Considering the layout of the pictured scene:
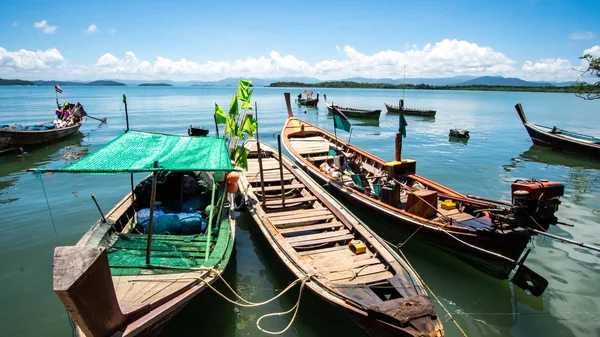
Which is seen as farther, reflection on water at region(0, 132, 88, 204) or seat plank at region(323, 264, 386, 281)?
reflection on water at region(0, 132, 88, 204)

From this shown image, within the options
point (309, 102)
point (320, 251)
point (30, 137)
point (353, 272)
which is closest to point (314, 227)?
point (320, 251)

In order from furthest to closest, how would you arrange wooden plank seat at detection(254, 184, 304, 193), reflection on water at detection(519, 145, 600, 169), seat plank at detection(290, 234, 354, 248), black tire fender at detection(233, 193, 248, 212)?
reflection on water at detection(519, 145, 600, 169)
wooden plank seat at detection(254, 184, 304, 193)
black tire fender at detection(233, 193, 248, 212)
seat plank at detection(290, 234, 354, 248)

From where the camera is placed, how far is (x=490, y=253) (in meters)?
6.92

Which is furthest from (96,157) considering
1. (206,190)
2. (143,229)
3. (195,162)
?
(206,190)

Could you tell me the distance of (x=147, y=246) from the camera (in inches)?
226

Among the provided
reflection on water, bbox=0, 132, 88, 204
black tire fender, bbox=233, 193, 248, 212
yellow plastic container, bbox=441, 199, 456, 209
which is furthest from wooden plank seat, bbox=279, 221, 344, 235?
reflection on water, bbox=0, 132, 88, 204

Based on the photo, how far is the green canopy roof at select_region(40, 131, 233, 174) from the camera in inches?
225

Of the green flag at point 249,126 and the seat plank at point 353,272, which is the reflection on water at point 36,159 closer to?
the green flag at point 249,126

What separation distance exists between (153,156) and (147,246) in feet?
A: 5.69

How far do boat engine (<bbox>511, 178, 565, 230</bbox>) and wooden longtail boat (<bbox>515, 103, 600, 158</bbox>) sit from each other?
17.0 meters

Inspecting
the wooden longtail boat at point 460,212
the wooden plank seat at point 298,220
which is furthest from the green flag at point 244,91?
the wooden plank seat at point 298,220

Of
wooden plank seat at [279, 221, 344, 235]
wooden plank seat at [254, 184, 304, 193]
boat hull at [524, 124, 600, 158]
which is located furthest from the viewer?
boat hull at [524, 124, 600, 158]

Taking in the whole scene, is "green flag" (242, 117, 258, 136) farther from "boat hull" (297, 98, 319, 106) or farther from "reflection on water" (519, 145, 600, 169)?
"boat hull" (297, 98, 319, 106)

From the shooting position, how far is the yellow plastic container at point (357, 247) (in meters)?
6.91
